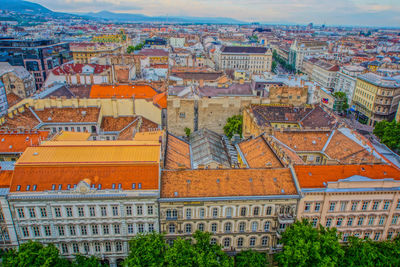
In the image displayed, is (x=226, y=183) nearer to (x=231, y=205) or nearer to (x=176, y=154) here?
(x=231, y=205)

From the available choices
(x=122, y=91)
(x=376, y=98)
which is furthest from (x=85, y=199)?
(x=376, y=98)

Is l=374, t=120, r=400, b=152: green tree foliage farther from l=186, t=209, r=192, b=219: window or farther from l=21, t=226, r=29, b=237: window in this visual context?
l=21, t=226, r=29, b=237: window

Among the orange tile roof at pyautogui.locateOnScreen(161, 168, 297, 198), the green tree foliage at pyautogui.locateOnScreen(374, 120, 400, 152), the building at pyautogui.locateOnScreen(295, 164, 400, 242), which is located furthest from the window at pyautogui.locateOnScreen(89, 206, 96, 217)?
the green tree foliage at pyautogui.locateOnScreen(374, 120, 400, 152)

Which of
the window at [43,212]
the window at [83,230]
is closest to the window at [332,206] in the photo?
the window at [83,230]

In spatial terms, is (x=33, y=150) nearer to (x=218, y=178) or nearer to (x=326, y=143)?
(x=218, y=178)

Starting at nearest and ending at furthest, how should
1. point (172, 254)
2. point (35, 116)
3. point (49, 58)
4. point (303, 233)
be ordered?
point (172, 254)
point (303, 233)
point (35, 116)
point (49, 58)

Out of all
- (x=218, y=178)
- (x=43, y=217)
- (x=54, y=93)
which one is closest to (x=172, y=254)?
(x=218, y=178)
